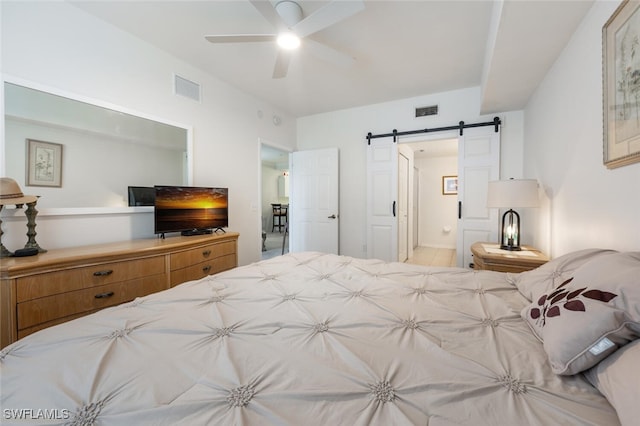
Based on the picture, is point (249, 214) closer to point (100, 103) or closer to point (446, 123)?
point (100, 103)

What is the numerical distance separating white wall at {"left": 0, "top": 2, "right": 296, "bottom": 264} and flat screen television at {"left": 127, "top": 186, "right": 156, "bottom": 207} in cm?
11

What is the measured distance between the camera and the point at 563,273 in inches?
47.8

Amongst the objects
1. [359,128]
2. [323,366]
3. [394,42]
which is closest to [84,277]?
[323,366]

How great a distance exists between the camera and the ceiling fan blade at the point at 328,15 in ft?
5.49

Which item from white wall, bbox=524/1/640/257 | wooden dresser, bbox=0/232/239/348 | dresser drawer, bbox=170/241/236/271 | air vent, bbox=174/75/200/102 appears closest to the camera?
white wall, bbox=524/1/640/257

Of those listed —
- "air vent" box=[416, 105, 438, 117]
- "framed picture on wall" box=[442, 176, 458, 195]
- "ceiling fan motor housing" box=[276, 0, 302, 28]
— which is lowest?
"framed picture on wall" box=[442, 176, 458, 195]

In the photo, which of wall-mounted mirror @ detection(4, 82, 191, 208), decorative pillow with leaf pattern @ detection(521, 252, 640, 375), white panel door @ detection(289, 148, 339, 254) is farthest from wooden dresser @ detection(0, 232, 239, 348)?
decorative pillow with leaf pattern @ detection(521, 252, 640, 375)

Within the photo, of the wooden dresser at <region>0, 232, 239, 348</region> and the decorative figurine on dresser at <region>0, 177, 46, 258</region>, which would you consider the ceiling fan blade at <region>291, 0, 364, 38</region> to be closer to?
the wooden dresser at <region>0, 232, 239, 348</region>

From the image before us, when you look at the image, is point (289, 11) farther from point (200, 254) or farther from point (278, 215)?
point (278, 215)

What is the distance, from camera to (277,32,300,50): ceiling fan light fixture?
204cm

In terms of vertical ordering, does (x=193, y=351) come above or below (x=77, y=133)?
below

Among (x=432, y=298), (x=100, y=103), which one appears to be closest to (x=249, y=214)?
(x=100, y=103)

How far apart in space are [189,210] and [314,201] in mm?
2223

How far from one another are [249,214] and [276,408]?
329 cm
